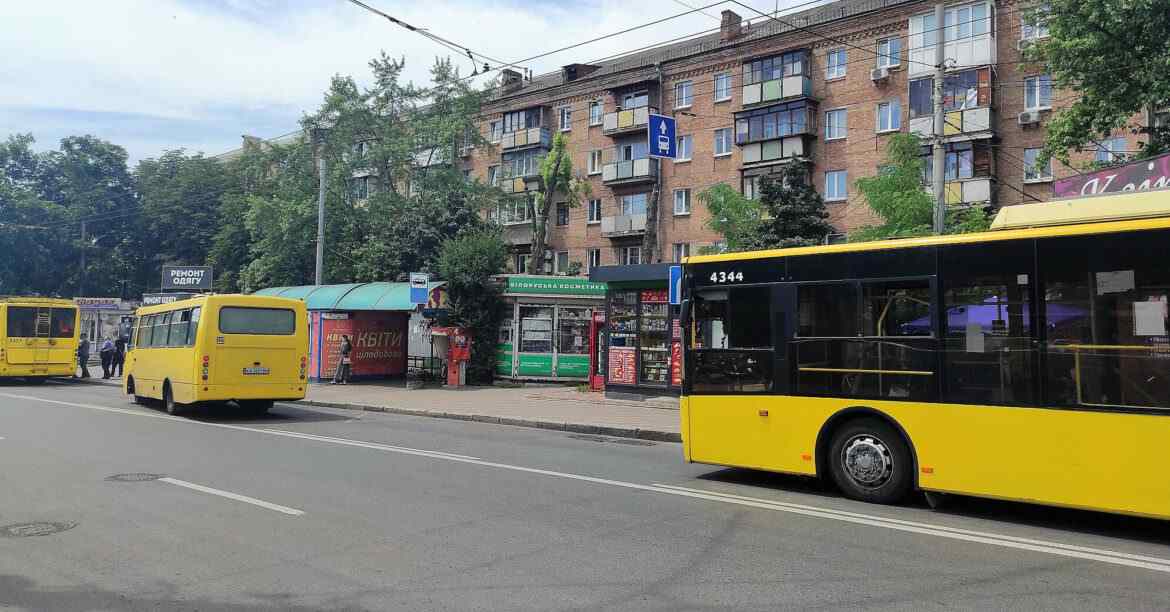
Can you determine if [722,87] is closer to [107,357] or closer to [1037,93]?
[1037,93]

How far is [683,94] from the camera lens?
42719mm

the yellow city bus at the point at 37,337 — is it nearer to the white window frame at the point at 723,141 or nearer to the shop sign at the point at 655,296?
the shop sign at the point at 655,296

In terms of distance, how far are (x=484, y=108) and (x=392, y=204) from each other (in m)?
11.1

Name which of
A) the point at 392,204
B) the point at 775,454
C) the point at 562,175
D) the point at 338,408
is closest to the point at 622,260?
the point at 562,175

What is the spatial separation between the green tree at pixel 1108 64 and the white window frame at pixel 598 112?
27444 millimetres

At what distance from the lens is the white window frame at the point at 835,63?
3672cm

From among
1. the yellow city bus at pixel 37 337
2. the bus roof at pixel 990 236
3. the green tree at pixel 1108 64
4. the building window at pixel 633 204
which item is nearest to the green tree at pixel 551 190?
the building window at pixel 633 204

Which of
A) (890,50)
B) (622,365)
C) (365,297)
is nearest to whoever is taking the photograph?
(622,365)

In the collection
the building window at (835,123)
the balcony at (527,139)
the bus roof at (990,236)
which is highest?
the balcony at (527,139)

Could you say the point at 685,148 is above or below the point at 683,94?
below

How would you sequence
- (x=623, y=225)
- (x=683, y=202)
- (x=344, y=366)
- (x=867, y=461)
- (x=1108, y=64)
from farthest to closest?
(x=623, y=225) < (x=683, y=202) < (x=344, y=366) < (x=1108, y=64) < (x=867, y=461)

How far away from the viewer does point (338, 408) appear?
2044 cm

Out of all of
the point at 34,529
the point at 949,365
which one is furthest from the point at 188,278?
the point at 949,365

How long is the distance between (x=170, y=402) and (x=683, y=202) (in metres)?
29.5
